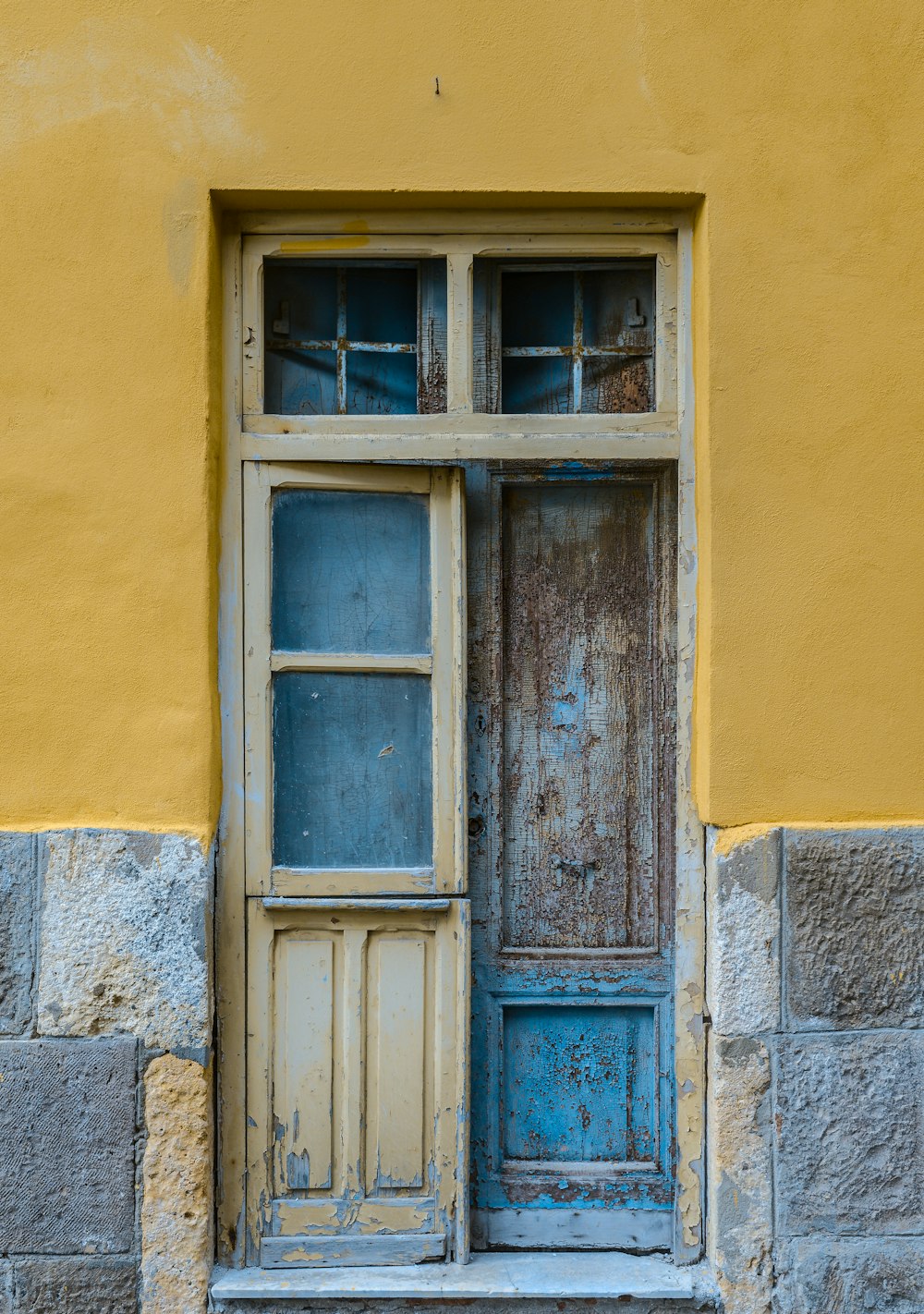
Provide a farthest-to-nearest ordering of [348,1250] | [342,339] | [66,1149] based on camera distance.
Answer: [342,339] < [348,1250] < [66,1149]

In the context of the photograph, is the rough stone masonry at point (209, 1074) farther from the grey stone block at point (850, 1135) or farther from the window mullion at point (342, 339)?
the window mullion at point (342, 339)

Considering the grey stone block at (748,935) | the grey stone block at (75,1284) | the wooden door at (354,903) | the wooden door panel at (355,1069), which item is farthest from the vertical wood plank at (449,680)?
the grey stone block at (75,1284)

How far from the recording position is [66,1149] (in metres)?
2.34

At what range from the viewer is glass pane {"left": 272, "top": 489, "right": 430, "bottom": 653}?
255cm

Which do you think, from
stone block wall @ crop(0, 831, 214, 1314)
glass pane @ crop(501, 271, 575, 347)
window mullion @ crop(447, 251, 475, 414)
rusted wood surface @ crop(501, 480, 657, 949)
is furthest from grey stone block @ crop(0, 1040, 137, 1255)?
glass pane @ crop(501, 271, 575, 347)

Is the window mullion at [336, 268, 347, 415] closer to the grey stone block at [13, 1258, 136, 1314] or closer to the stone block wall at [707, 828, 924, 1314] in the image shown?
the stone block wall at [707, 828, 924, 1314]

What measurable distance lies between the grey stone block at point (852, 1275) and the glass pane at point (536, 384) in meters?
2.17

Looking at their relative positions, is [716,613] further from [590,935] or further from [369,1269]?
[369,1269]

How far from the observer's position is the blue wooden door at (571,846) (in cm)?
256

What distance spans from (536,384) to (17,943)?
1914 millimetres

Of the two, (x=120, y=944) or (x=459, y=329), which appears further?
(x=459, y=329)

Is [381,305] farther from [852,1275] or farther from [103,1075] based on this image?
[852,1275]

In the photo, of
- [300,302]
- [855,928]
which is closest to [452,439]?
[300,302]

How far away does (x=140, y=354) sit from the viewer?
7.83 feet
